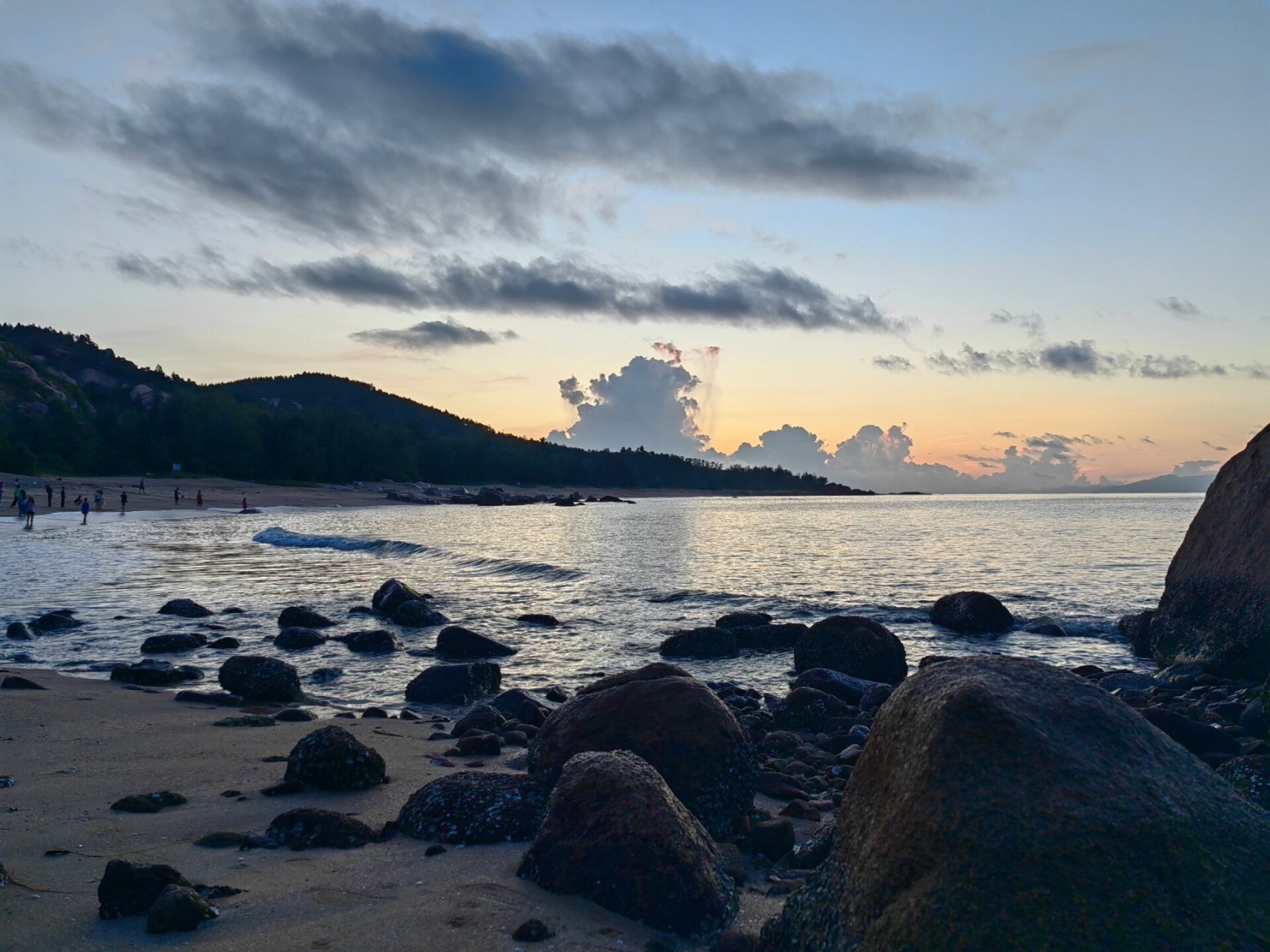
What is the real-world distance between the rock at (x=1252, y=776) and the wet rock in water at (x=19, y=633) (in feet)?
57.5

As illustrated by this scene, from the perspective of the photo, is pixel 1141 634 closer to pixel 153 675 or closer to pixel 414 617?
pixel 414 617

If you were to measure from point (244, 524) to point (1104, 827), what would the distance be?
54921 millimetres

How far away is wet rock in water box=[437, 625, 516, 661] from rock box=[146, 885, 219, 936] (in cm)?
1097

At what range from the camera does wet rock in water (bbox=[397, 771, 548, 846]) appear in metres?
5.69

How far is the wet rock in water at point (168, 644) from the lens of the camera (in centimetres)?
1455

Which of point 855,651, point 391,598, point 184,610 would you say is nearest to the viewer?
point 855,651

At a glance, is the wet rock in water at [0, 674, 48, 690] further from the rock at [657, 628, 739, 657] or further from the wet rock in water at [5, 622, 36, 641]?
the rock at [657, 628, 739, 657]

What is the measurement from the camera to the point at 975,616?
18516 millimetres

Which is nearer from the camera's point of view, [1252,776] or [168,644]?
[1252,776]

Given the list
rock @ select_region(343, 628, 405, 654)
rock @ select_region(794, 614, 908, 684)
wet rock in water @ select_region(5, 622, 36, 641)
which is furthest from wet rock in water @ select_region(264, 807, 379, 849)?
wet rock in water @ select_region(5, 622, 36, 641)

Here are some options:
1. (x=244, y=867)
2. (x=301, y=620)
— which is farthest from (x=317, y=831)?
(x=301, y=620)

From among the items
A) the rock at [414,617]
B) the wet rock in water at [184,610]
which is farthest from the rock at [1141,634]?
the wet rock in water at [184,610]

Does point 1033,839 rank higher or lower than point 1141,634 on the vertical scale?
higher

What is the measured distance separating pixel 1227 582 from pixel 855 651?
19.1 ft
